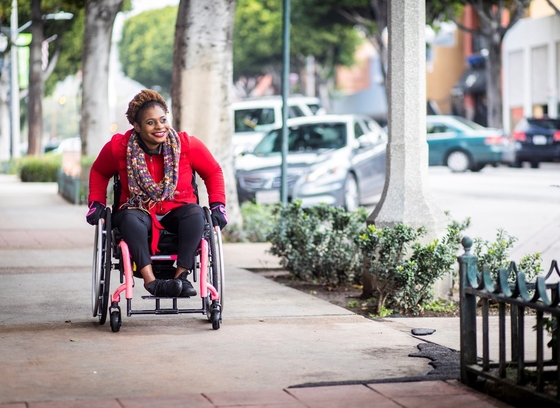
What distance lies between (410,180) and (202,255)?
6.90 ft

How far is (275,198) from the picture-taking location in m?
16.3

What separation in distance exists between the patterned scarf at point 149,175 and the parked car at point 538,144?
24231 mm

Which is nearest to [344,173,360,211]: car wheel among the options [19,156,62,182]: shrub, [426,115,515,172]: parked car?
[426,115,515,172]: parked car

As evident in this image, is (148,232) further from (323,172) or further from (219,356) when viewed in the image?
(323,172)

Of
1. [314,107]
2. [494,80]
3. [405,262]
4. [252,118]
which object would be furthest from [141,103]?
[494,80]

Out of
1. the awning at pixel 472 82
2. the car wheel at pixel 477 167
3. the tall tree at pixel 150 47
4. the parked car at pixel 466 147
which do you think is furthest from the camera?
the tall tree at pixel 150 47

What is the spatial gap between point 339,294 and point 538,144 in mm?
22589

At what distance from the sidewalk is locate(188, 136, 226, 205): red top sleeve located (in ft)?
2.82

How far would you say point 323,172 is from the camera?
17031mm

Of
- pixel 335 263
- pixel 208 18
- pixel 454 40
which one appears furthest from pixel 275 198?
pixel 454 40

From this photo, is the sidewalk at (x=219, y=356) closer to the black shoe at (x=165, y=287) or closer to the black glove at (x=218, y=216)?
the black shoe at (x=165, y=287)

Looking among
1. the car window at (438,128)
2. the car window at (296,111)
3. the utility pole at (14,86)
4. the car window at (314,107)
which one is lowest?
the car window at (438,128)

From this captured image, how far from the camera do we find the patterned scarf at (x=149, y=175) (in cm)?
708

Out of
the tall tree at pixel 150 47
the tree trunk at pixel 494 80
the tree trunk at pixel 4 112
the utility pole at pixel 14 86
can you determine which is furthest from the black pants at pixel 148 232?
the tall tree at pixel 150 47
